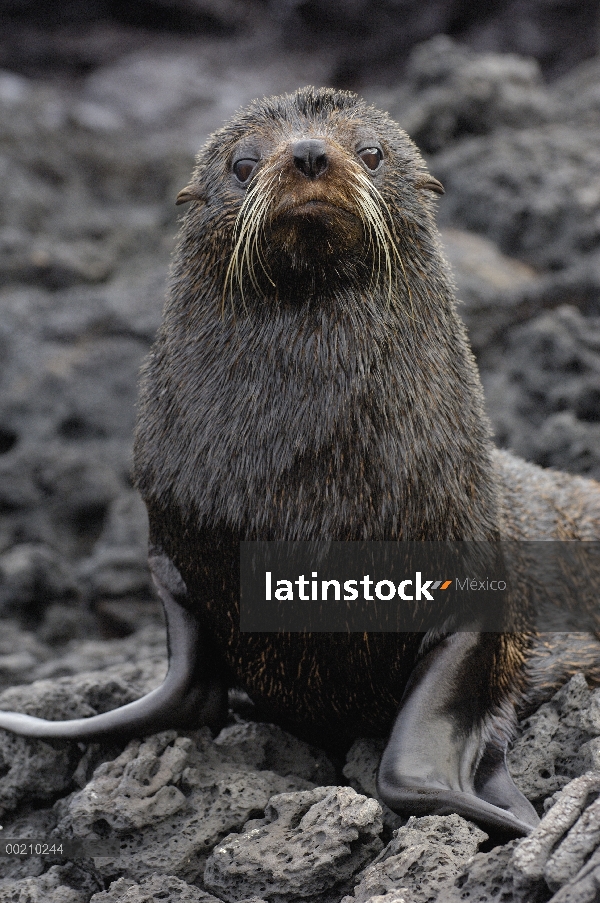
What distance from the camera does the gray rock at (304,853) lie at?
335cm

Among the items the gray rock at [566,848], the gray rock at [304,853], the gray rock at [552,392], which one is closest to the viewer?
the gray rock at [566,848]

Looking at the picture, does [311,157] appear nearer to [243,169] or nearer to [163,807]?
[243,169]

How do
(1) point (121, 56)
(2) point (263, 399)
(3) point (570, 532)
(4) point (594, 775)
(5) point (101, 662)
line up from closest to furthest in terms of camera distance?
(4) point (594, 775) → (2) point (263, 399) → (3) point (570, 532) → (5) point (101, 662) → (1) point (121, 56)

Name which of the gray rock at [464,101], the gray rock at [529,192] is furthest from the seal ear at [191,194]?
the gray rock at [464,101]

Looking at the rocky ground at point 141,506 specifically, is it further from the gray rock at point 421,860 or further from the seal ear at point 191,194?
the seal ear at point 191,194

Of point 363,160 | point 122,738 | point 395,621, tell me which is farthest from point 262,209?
point 122,738

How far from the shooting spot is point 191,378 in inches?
161

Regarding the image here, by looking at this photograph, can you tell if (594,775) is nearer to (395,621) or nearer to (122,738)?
(395,621)

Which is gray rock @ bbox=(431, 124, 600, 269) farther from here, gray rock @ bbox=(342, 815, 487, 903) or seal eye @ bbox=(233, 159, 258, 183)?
gray rock @ bbox=(342, 815, 487, 903)

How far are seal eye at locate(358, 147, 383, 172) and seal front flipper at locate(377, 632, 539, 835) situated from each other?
5.97ft

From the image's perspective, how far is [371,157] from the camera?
408cm

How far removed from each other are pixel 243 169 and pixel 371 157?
19.4 inches

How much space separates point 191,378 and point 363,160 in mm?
1057

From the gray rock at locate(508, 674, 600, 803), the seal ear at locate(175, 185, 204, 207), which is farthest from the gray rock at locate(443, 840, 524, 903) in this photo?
the seal ear at locate(175, 185, 204, 207)
